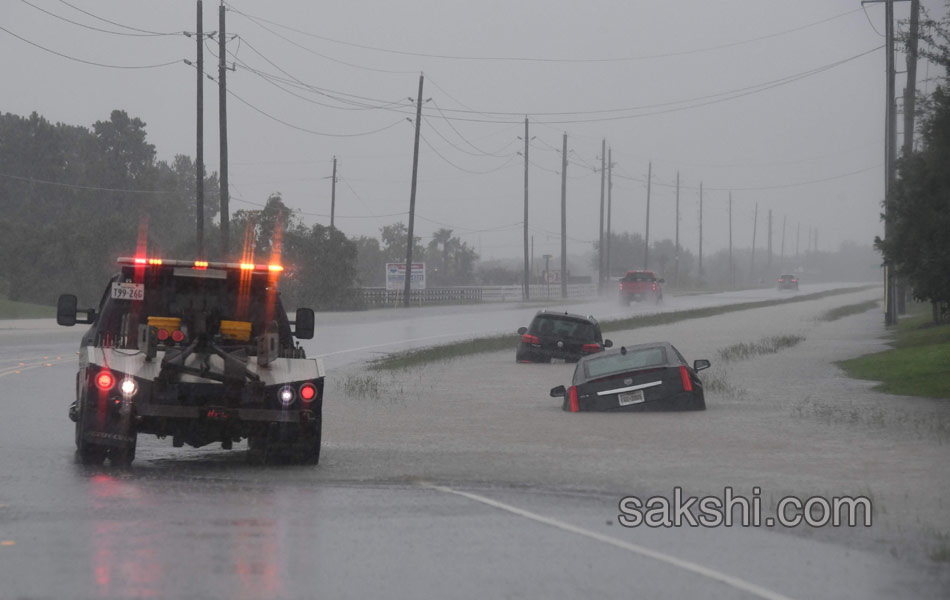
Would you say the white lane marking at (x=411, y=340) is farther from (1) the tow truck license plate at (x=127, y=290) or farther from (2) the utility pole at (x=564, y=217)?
(2) the utility pole at (x=564, y=217)

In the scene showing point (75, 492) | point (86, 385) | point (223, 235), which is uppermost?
point (223, 235)

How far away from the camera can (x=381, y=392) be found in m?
22.4

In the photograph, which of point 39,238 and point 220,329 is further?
point 39,238

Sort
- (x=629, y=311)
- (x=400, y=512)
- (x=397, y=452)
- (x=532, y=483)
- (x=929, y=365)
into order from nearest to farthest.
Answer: (x=400, y=512) → (x=532, y=483) → (x=397, y=452) → (x=929, y=365) → (x=629, y=311)

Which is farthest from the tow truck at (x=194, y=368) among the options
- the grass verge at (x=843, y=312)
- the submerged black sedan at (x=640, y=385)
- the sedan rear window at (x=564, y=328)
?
the grass verge at (x=843, y=312)

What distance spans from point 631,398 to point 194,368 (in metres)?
8.73

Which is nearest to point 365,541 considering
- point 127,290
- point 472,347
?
point 127,290

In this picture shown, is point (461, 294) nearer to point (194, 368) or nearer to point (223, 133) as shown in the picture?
point (223, 133)

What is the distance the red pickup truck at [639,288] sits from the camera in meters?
80.1

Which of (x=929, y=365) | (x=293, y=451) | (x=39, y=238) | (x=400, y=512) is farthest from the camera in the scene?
(x=39, y=238)

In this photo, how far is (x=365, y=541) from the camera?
8477 mm

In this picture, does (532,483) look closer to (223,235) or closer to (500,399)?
(500,399)

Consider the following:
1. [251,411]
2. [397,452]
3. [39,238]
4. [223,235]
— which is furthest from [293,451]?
[39,238]

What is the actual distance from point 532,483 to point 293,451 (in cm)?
238
